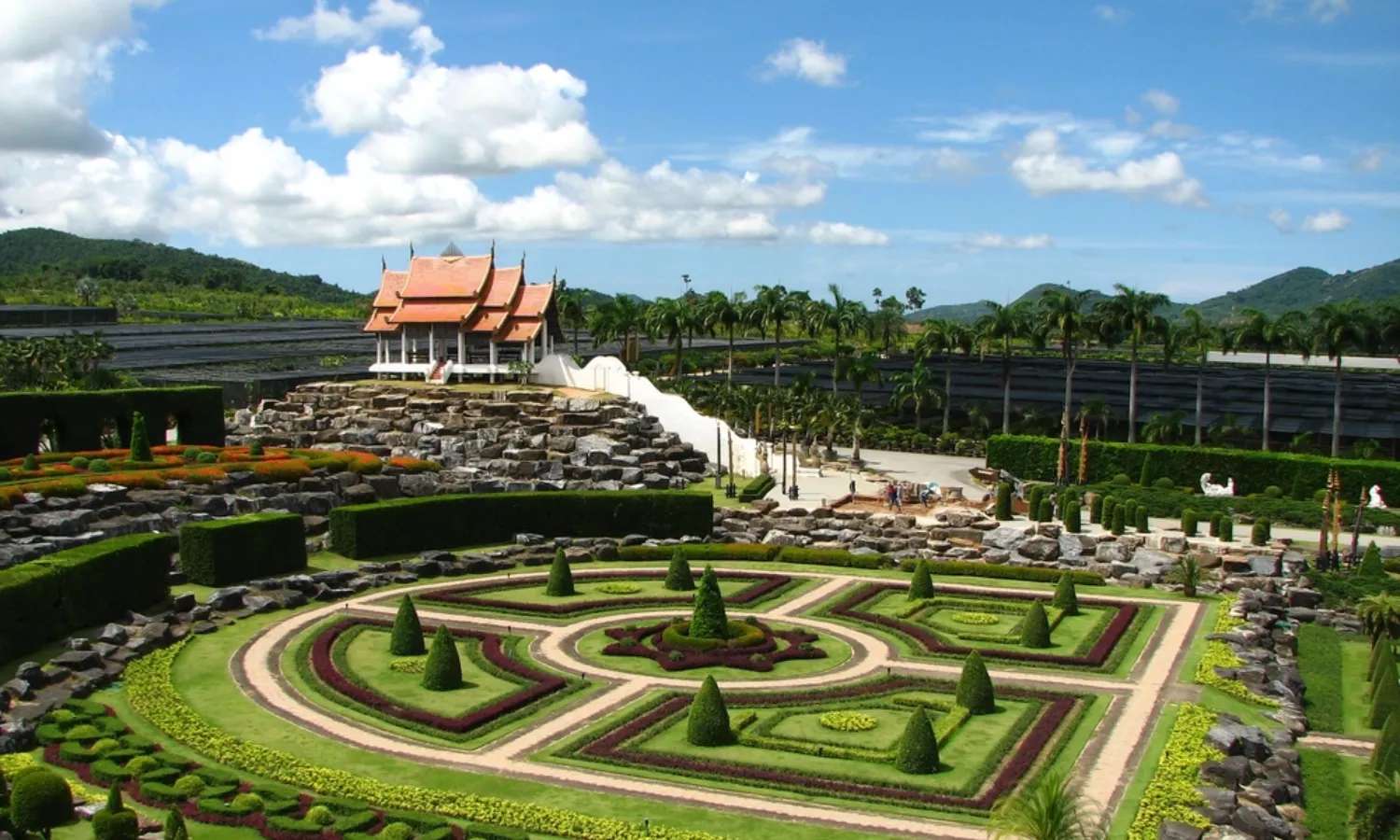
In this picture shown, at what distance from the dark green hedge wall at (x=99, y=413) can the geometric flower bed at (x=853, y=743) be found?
43167 mm

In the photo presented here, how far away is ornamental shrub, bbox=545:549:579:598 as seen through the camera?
166 feet

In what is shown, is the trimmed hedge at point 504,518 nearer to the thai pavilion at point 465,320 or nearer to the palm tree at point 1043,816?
the thai pavilion at point 465,320

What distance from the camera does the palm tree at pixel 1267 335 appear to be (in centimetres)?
8725

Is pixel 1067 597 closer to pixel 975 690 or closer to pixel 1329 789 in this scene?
pixel 975 690

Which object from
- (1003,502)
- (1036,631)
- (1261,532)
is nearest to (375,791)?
(1036,631)

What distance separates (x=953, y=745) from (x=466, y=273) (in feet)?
224

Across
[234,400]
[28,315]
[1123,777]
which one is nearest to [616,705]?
[1123,777]

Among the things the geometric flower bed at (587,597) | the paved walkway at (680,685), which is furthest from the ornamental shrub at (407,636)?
the geometric flower bed at (587,597)

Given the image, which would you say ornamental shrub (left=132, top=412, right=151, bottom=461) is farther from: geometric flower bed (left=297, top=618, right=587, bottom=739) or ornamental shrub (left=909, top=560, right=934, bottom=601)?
ornamental shrub (left=909, top=560, right=934, bottom=601)

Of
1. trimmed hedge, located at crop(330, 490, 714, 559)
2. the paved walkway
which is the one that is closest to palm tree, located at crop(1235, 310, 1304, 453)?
the paved walkway

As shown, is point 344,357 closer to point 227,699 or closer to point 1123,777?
point 227,699

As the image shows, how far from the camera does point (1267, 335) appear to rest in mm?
88438

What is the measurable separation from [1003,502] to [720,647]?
2828 centimetres

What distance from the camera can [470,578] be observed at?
176ft
